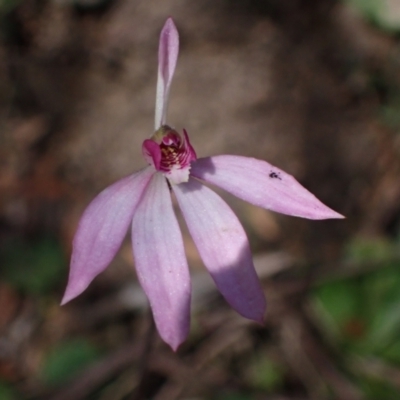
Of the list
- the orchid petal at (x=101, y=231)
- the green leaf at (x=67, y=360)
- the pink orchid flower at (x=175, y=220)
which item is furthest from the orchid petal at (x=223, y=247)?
the green leaf at (x=67, y=360)

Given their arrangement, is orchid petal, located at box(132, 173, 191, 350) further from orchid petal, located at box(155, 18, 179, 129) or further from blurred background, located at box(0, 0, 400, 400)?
blurred background, located at box(0, 0, 400, 400)

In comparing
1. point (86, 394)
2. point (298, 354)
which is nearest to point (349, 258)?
point (298, 354)

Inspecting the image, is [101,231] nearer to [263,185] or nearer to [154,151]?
[154,151]

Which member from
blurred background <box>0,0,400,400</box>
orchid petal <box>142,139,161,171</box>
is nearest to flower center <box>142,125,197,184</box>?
orchid petal <box>142,139,161,171</box>

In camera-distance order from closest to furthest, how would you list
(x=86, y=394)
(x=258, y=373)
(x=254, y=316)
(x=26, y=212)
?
1. (x=254, y=316)
2. (x=86, y=394)
3. (x=258, y=373)
4. (x=26, y=212)

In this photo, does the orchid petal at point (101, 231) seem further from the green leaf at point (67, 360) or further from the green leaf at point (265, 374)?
the green leaf at point (265, 374)

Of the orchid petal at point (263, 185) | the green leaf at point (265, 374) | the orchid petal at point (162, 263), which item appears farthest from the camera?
the green leaf at point (265, 374)

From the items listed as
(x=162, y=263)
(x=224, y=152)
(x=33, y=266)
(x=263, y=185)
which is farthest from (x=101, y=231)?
(x=224, y=152)

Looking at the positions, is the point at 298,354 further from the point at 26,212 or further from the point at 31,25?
the point at 31,25
